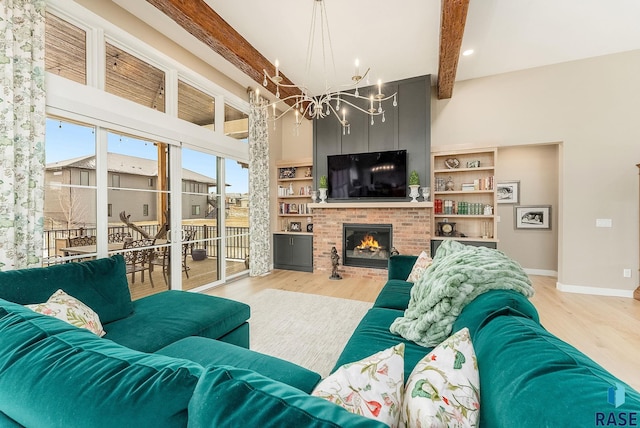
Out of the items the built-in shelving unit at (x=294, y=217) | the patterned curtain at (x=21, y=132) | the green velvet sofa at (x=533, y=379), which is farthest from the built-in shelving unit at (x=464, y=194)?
the patterned curtain at (x=21, y=132)

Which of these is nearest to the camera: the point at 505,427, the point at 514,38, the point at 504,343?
the point at 505,427

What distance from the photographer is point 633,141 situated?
146 inches

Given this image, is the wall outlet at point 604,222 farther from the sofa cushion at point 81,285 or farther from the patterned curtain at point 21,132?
the patterned curtain at point 21,132

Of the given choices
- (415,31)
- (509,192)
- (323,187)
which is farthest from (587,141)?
(323,187)

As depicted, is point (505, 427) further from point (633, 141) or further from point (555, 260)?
point (555, 260)

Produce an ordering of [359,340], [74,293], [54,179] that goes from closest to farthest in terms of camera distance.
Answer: [359,340], [74,293], [54,179]

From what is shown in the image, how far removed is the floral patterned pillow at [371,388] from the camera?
0.66m

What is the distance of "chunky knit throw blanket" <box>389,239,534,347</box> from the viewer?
1.31 meters

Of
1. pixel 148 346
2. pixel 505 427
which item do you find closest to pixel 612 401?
pixel 505 427

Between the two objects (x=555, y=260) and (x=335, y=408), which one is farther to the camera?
(x=555, y=260)

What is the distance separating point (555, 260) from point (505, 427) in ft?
18.5

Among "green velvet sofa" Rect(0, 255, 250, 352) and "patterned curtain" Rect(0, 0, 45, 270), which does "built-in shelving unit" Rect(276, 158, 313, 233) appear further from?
"patterned curtain" Rect(0, 0, 45, 270)

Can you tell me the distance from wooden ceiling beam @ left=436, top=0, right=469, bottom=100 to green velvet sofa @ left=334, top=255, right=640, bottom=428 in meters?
2.66

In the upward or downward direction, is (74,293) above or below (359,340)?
above
